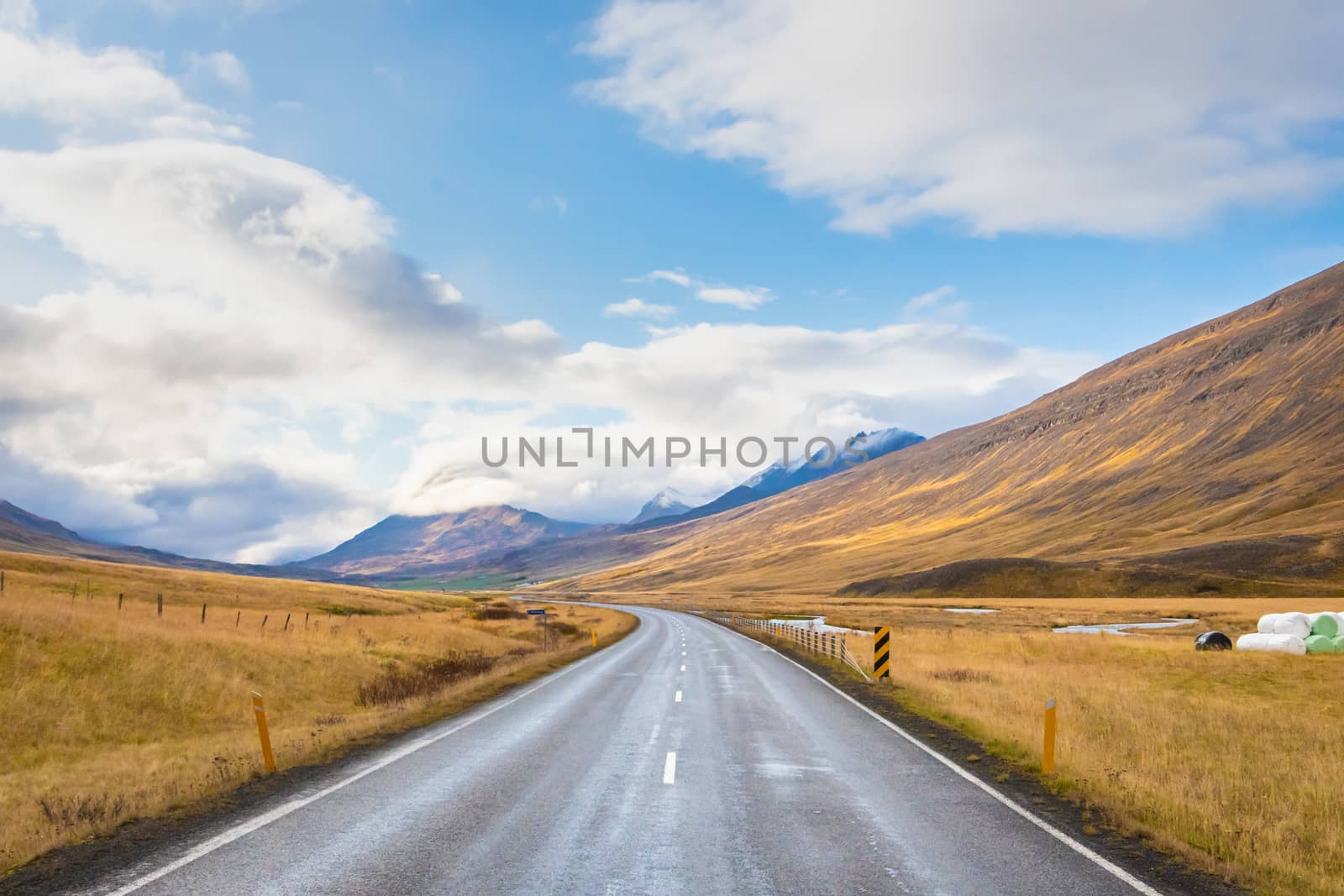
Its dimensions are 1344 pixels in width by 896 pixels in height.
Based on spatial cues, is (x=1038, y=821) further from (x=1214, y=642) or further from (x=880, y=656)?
(x=1214, y=642)

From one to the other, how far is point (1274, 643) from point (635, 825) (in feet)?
113

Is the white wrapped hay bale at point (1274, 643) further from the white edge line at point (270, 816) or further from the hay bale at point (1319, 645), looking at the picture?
the white edge line at point (270, 816)

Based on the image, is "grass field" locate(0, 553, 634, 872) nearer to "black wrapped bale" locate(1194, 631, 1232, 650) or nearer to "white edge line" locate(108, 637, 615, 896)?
"white edge line" locate(108, 637, 615, 896)

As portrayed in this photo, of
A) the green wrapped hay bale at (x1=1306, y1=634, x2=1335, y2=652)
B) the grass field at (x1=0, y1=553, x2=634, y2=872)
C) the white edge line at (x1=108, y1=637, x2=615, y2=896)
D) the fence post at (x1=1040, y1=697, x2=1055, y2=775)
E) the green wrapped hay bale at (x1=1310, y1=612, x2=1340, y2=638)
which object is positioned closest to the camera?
the white edge line at (x1=108, y1=637, x2=615, y2=896)

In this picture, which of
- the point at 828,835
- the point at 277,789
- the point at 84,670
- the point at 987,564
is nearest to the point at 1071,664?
the point at 828,835

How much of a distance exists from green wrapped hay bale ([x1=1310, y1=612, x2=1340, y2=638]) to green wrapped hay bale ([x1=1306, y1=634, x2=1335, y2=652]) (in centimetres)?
38

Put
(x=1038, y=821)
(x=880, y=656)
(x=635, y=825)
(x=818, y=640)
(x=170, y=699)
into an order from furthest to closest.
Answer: (x=818, y=640) → (x=880, y=656) → (x=170, y=699) → (x=1038, y=821) → (x=635, y=825)

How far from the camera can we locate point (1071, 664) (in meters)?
30.6

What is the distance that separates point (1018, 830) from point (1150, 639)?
38.0m

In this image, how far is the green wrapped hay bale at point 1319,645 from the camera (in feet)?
109

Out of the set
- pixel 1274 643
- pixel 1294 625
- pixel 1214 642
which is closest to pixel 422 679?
pixel 1214 642

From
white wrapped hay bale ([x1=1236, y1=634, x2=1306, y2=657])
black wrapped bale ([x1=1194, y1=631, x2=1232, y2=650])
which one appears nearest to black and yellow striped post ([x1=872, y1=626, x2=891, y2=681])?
black wrapped bale ([x1=1194, y1=631, x2=1232, y2=650])

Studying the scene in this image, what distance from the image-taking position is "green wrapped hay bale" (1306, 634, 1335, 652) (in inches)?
1304

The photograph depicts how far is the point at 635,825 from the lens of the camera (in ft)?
30.3
